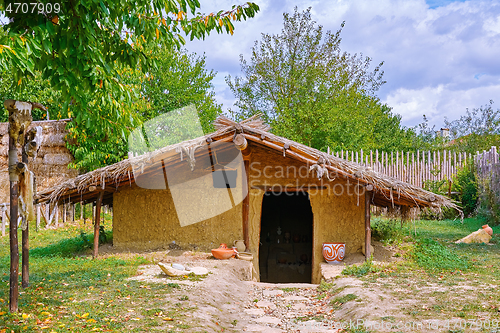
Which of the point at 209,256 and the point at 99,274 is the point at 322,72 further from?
the point at 99,274

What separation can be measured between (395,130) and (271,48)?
435 inches

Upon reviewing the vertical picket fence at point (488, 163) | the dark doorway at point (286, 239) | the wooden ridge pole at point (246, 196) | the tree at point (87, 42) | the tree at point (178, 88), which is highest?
the tree at point (178, 88)

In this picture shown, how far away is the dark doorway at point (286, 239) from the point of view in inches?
479

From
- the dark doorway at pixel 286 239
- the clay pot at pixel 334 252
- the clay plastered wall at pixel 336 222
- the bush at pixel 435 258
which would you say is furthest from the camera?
the dark doorway at pixel 286 239

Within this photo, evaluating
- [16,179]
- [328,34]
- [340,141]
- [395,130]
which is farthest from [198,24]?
[395,130]

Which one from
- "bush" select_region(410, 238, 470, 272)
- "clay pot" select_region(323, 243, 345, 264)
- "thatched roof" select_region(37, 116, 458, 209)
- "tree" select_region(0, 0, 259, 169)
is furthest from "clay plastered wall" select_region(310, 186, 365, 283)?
"tree" select_region(0, 0, 259, 169)

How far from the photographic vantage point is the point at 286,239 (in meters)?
12.5

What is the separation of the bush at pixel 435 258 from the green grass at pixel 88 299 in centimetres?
499

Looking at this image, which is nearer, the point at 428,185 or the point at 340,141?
the point at 428,185

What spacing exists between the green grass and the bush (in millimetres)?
4985

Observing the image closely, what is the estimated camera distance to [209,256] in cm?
870

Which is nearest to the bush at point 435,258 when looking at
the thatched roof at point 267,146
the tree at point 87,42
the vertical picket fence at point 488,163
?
the thatched roof at point 267,146

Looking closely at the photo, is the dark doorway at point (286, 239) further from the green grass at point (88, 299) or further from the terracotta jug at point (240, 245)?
the green grass at point (88, 299)

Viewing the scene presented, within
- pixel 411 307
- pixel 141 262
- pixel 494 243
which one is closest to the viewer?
pixel 411 307
